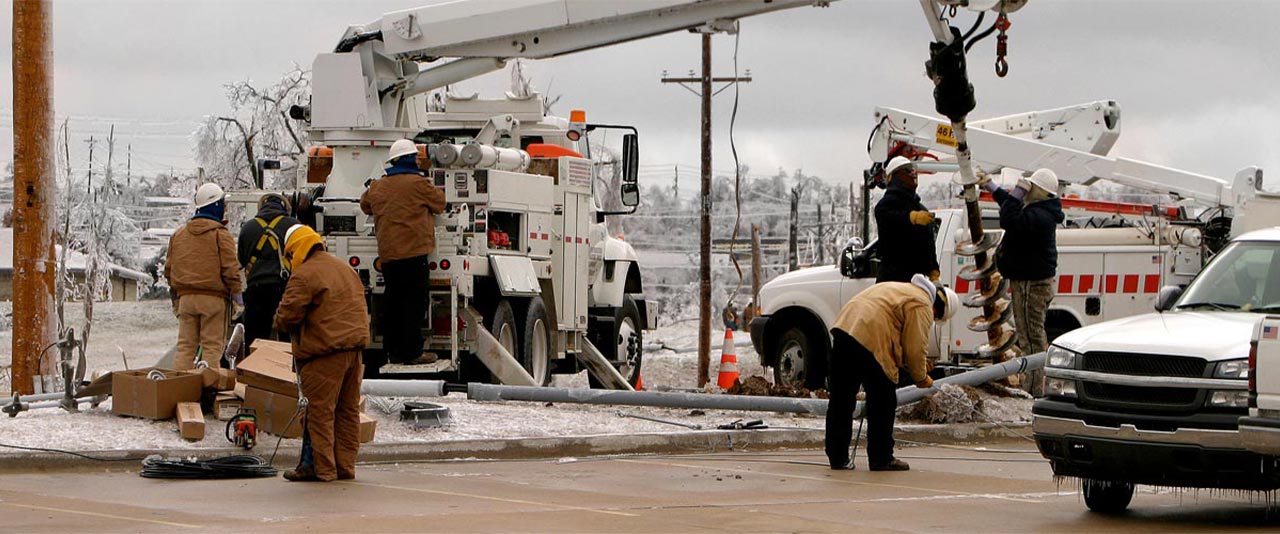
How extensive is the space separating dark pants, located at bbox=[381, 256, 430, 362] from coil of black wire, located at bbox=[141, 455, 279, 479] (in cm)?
389

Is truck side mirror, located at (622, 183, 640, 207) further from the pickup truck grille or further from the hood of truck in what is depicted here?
the pickup truck grille

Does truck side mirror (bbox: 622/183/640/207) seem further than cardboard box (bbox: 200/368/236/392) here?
Yes

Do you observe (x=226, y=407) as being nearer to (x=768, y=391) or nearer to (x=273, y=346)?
(x=273, y=346)

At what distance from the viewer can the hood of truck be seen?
376 inches

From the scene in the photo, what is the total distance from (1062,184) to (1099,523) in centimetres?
1104

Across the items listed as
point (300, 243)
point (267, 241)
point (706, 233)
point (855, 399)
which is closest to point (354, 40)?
point (267, 241)

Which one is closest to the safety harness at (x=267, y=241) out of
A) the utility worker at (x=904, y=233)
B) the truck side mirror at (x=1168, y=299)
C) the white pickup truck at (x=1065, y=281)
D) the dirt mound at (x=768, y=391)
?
the dirt mound at (x=768, y=391)

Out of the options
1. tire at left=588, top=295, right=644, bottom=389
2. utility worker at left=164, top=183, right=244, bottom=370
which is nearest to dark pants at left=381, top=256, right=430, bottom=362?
utility worker at left=164, top=183, right=244, bottom=370

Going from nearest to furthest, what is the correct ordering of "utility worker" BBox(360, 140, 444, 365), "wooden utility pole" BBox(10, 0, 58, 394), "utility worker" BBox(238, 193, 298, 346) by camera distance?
"utility worker" BBox(238, 193, 298, 346) → "utility worker" BBox(360, 140, 444, 365) → "wooden utility pole" BBox(10, 0, 58, 394)

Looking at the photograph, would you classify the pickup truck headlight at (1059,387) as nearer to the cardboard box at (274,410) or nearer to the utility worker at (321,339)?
the utility worker at (321,339)

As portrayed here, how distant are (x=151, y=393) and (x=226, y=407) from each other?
53 cm

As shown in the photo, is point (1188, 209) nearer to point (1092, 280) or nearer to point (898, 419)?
point (1092, 280)

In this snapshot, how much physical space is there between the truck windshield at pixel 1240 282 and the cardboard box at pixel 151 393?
6.68 m

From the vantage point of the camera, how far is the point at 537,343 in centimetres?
1755
